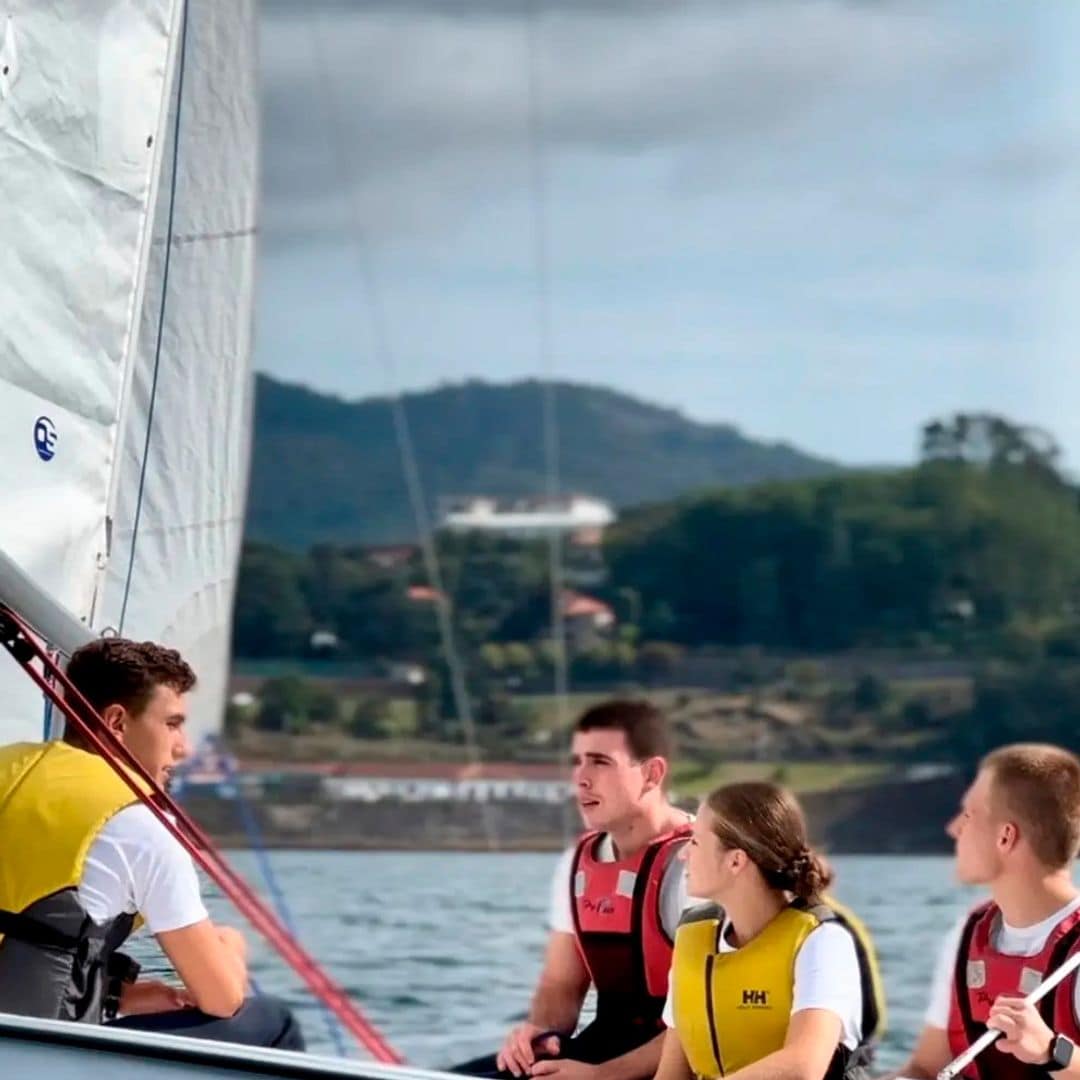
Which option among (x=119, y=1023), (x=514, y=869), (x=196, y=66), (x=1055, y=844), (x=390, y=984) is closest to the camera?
(x=1055, y=844)

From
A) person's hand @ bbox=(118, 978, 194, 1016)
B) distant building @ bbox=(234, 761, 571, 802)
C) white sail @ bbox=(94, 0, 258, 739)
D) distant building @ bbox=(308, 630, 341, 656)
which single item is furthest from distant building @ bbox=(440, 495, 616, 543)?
person's hand @ bbox=(118, 978, 194, 1016)

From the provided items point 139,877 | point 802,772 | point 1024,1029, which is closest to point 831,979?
point 1024,1029

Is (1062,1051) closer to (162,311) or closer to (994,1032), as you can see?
(994,1032)

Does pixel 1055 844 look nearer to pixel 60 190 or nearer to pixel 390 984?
pixel 60 190

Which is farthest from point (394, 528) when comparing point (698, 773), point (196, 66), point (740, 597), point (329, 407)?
point (196, 66)

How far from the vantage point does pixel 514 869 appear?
33.4 meters

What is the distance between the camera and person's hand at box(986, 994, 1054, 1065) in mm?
2223

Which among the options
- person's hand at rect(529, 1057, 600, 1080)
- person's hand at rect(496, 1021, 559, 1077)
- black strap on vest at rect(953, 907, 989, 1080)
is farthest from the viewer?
person's hand at rect(496, 1021, 559, 1077)

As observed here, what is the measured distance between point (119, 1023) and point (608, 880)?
1.81 ft

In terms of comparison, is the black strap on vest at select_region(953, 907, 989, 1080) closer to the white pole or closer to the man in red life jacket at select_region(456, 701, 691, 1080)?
the white pole

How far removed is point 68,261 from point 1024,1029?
5.00 feet

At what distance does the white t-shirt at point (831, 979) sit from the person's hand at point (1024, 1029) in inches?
5.7

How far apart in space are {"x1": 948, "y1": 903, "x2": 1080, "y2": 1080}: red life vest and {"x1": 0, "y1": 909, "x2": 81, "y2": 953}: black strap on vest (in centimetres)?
87

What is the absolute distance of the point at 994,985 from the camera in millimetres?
2389
